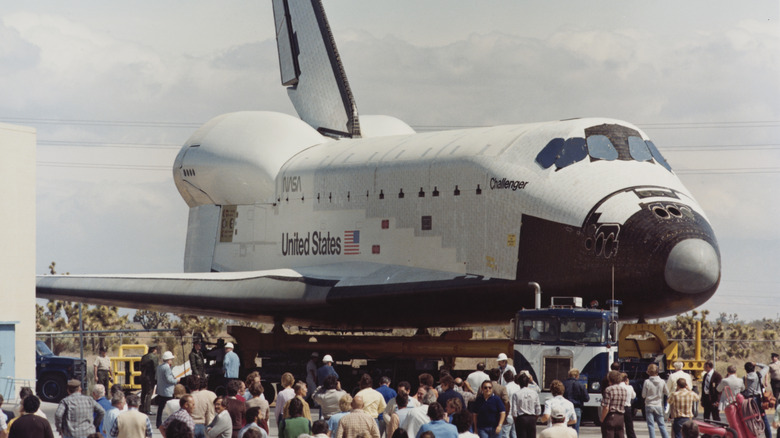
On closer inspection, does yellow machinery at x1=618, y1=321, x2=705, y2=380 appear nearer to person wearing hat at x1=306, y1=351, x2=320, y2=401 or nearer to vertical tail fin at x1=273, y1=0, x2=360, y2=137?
person wearing hat at x1=306, y1=351, x2=320, y2=401

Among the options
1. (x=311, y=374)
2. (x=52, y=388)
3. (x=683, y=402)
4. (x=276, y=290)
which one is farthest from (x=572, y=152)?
(x=52, y=388)

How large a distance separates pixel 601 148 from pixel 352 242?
16.8 ft

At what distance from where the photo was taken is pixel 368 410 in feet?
37.6

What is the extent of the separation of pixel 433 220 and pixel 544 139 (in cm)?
233

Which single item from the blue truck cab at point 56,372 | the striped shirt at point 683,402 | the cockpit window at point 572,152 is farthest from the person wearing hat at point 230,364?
the striped shirt at point 683,402

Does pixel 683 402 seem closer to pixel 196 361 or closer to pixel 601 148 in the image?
pixel 601 148

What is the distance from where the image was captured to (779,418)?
11766mm

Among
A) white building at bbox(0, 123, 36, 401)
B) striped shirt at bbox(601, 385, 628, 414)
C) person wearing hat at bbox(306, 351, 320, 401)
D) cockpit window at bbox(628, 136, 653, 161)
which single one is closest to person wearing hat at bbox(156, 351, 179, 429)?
person wearing hat at bbox(306, 351, 320, 401)

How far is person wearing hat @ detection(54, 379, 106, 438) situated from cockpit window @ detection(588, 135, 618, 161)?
969 cm

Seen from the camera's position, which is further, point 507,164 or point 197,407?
point 507,164

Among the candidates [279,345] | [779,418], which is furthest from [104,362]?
[779,418]

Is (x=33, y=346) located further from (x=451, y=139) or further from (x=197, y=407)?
(x=197, y=407)

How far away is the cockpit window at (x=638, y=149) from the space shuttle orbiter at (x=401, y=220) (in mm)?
24

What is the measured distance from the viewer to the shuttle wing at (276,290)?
65.5 feet
